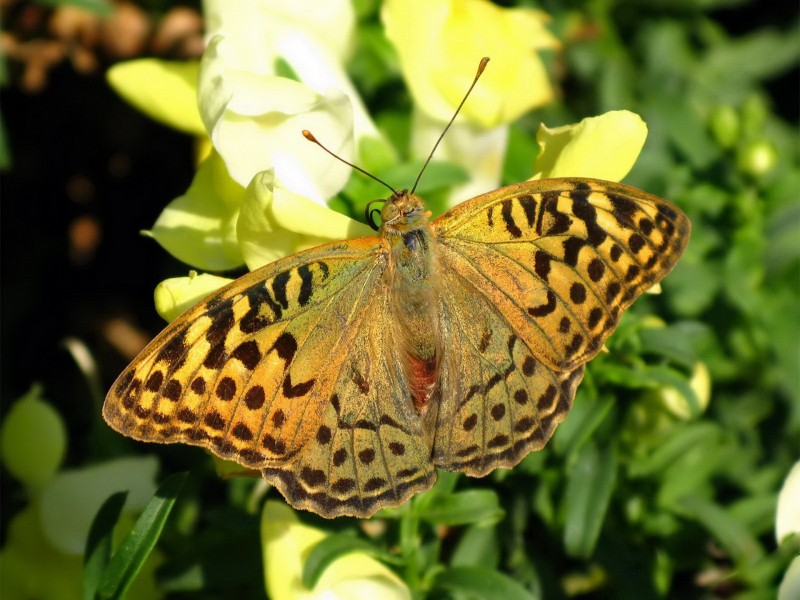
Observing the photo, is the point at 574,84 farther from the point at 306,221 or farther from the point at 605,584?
the point at 306,221

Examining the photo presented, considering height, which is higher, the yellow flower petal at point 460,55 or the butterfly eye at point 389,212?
the yellow flower petal at point 460,55

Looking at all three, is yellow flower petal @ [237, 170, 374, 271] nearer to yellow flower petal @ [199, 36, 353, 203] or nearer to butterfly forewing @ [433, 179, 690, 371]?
yellow flower petal @ [199, 36, 353, 203]

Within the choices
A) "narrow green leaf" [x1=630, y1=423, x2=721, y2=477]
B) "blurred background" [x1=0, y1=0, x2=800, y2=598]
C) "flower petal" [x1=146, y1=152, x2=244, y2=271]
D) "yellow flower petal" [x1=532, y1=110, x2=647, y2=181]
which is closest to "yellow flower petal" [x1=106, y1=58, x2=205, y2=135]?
"flower petal" [x1=146, y1=152, x2=244, y2=271]

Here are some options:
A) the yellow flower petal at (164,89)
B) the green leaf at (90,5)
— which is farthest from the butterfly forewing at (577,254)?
the green leaf at (90,5)

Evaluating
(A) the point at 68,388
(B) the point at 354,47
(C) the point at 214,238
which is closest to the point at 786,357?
(B) the point at 354,47

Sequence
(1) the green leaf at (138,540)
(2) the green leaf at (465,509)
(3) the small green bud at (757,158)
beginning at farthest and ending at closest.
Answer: (3) the small green bud at (757,158) → (2) the green leaf at (465,509) → (1) the green leaf at (138,540)

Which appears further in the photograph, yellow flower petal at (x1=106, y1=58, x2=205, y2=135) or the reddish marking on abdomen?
yellow flower petal at (x1=106, y1=58, x2=205, y2=135)

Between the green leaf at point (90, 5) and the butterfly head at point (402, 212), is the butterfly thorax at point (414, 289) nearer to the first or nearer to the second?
the butterfly head at point (402, 212)
